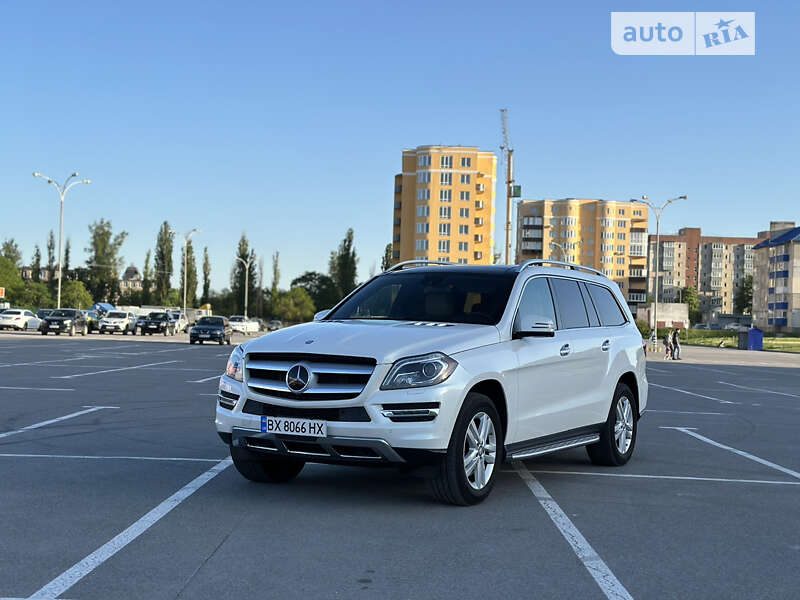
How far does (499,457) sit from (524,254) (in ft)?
588

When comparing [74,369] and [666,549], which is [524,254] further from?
[666,549]

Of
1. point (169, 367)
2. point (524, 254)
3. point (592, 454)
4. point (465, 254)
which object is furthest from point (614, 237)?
point (592, 454)

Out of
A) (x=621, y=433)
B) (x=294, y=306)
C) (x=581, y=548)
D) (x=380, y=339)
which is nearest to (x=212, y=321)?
(x=621, y=433)

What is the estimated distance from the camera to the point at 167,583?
4598 millimetres

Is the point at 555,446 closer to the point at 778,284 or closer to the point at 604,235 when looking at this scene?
the point at 778,284

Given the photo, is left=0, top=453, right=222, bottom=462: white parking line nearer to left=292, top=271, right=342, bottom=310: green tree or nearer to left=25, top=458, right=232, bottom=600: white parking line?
left=25, top=458, right=232, bottom=600: white parking line

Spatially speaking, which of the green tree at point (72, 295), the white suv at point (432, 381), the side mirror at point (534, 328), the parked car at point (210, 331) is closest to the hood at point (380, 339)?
the white suv at point (432, 381)

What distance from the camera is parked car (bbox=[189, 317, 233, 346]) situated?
46.3 m

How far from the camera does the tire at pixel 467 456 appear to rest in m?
6.47

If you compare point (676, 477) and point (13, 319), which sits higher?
point (676, 477)

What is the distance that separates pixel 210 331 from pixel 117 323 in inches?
713

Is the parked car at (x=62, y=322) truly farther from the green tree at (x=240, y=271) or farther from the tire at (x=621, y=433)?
the green tree at (x=240, y=271)

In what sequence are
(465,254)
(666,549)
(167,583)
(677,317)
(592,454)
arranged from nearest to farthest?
(167,583) < (666,549) < (592,454) < (677,317) < (465,254)

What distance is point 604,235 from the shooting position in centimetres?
17488
